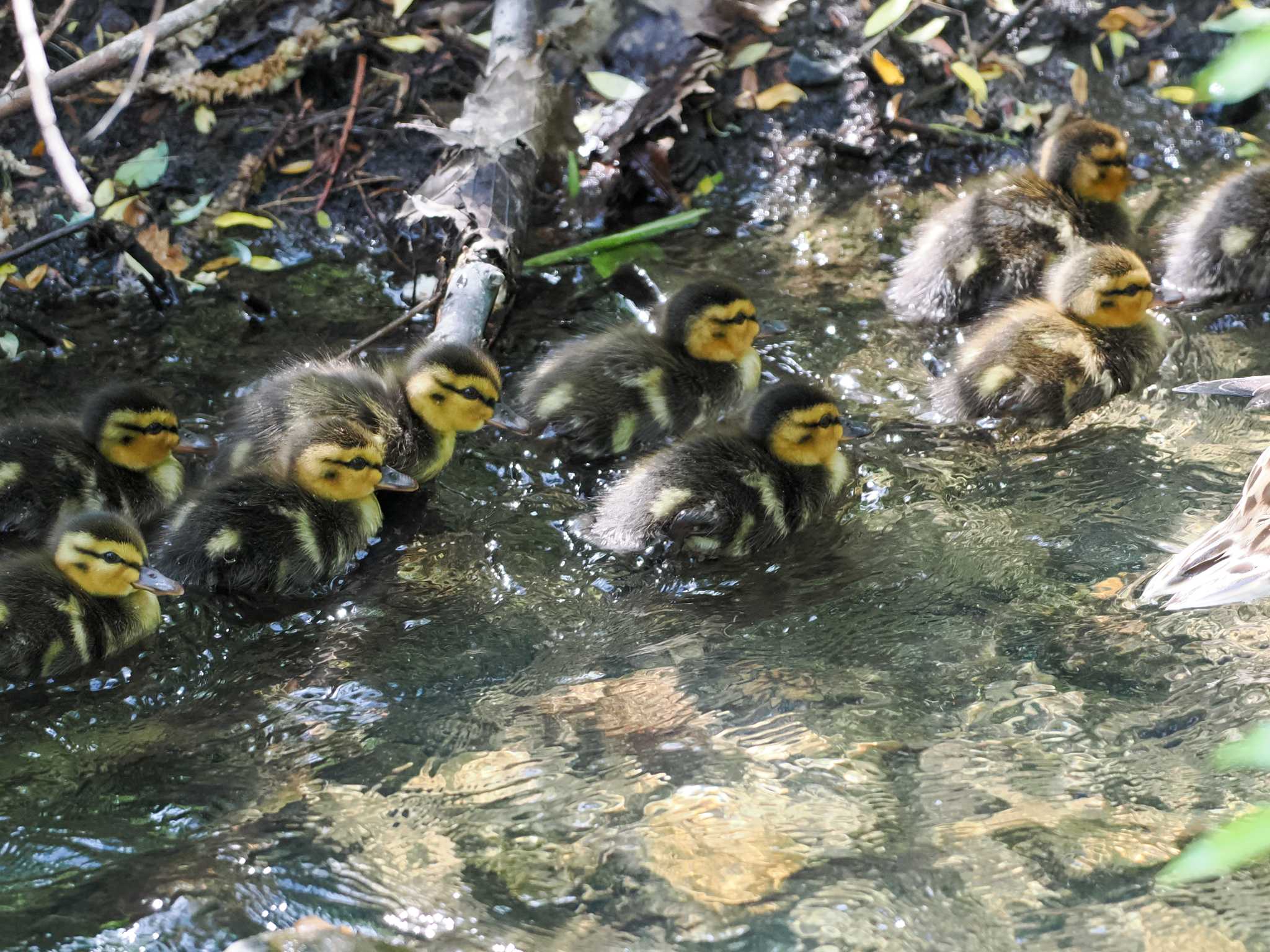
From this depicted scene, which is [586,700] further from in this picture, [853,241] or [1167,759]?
[853,241]

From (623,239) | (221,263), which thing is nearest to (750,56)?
(623,239)

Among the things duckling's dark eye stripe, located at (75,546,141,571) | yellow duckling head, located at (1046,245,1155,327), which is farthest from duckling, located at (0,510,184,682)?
yellow duckling head, located at (1046,245,1155,327)

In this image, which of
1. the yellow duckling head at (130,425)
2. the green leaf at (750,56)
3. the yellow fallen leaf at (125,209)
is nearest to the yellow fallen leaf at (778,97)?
the green leaf at (750,56)

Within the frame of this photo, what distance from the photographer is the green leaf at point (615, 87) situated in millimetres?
4281

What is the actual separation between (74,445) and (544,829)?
1.62m

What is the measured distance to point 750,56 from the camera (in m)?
4.44

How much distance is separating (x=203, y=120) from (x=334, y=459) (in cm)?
191

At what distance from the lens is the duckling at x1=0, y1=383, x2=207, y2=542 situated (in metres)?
2.71

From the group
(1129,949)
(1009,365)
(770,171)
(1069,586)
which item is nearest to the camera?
(1129,949)

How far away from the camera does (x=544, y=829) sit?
5.73ft

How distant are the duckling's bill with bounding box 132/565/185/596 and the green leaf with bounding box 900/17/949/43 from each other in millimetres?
3165

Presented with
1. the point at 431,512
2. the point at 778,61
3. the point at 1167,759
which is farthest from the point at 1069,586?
the point at 778,61

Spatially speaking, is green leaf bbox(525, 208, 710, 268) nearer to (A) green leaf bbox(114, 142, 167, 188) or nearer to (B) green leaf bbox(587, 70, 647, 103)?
(B) green leaf bbox(587, 70, 647, 103)

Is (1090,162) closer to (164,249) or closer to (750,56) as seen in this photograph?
(750,56)
